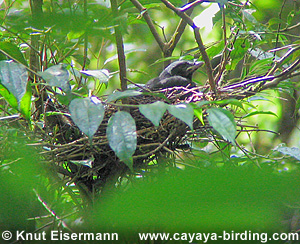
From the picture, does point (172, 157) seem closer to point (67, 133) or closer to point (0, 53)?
point (67, 133)

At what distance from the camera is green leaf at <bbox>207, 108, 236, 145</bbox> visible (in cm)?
85

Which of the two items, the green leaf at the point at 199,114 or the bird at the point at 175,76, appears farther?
the bird at the point at 175,76

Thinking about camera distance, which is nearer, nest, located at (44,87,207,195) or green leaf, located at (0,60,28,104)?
green leaf, located at (0,60,28,104)

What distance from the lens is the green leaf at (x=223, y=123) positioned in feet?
2.79

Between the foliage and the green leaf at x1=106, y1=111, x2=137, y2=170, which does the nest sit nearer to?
the foliage

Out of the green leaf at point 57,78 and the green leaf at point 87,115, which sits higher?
the green leaf at point 57,78

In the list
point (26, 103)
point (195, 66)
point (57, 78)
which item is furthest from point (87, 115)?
point (195, 66)

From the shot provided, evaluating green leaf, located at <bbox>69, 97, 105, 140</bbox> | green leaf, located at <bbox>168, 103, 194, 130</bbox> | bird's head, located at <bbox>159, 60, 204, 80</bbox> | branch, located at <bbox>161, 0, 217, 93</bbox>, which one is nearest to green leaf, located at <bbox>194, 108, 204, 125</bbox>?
green leaf, located at <bbox>168, 103, 194, 130</bbox>

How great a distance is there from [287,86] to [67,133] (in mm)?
1161

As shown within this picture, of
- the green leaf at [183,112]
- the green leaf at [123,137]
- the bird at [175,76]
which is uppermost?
the bird at [175,76]

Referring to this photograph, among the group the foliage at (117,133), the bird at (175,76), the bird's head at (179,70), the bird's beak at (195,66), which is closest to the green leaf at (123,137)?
the foliage at (117,133)

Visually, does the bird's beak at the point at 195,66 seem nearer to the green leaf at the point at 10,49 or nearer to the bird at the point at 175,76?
the bird at the point at 175,76

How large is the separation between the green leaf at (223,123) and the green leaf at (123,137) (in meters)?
0.21

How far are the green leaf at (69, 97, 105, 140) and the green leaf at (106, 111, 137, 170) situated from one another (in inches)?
1.7
